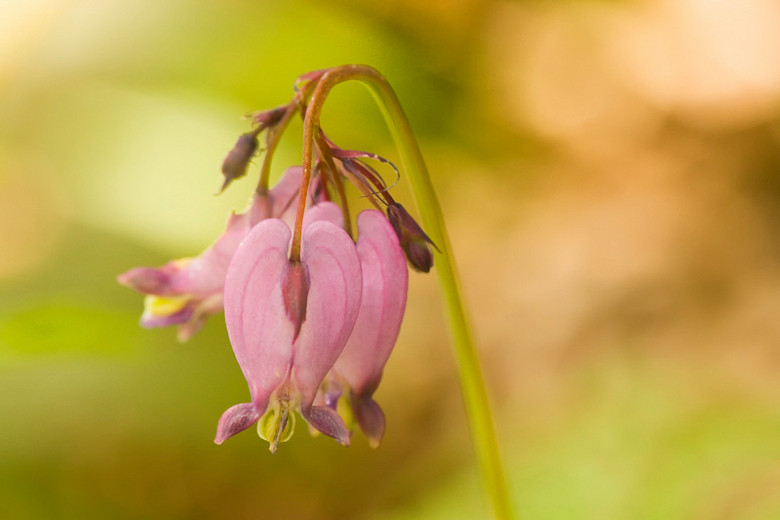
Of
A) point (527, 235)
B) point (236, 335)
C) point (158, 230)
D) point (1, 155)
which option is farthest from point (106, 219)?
point (236, 335)

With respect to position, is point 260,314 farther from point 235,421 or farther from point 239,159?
point 239,159

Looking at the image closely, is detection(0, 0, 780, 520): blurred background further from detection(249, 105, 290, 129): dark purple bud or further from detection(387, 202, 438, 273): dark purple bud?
detection(249, 105, 290, 129): dark purple bud

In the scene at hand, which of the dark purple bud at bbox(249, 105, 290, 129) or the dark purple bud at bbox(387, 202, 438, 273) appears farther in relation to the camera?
the dark purple bud at bbox(249, 105, 290, 129)

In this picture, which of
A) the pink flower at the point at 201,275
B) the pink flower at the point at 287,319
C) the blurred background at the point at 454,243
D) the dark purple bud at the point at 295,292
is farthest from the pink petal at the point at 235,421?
the blurred background at the point at 454,243

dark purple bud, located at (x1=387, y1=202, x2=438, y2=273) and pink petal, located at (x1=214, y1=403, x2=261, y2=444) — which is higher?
dark purple bud, located at (x1=387, y1=202, x2=438, y2=273)

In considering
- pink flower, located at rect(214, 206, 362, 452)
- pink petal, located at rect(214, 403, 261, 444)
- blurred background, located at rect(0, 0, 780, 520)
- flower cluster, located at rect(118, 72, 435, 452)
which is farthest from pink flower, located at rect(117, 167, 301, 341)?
blurred background, located at rect(0, 0, 780, 520)

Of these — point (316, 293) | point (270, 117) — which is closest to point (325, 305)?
point (316, 293)

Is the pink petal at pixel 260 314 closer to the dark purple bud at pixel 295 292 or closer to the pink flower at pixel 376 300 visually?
the dark purple bud at pixel 295 292
